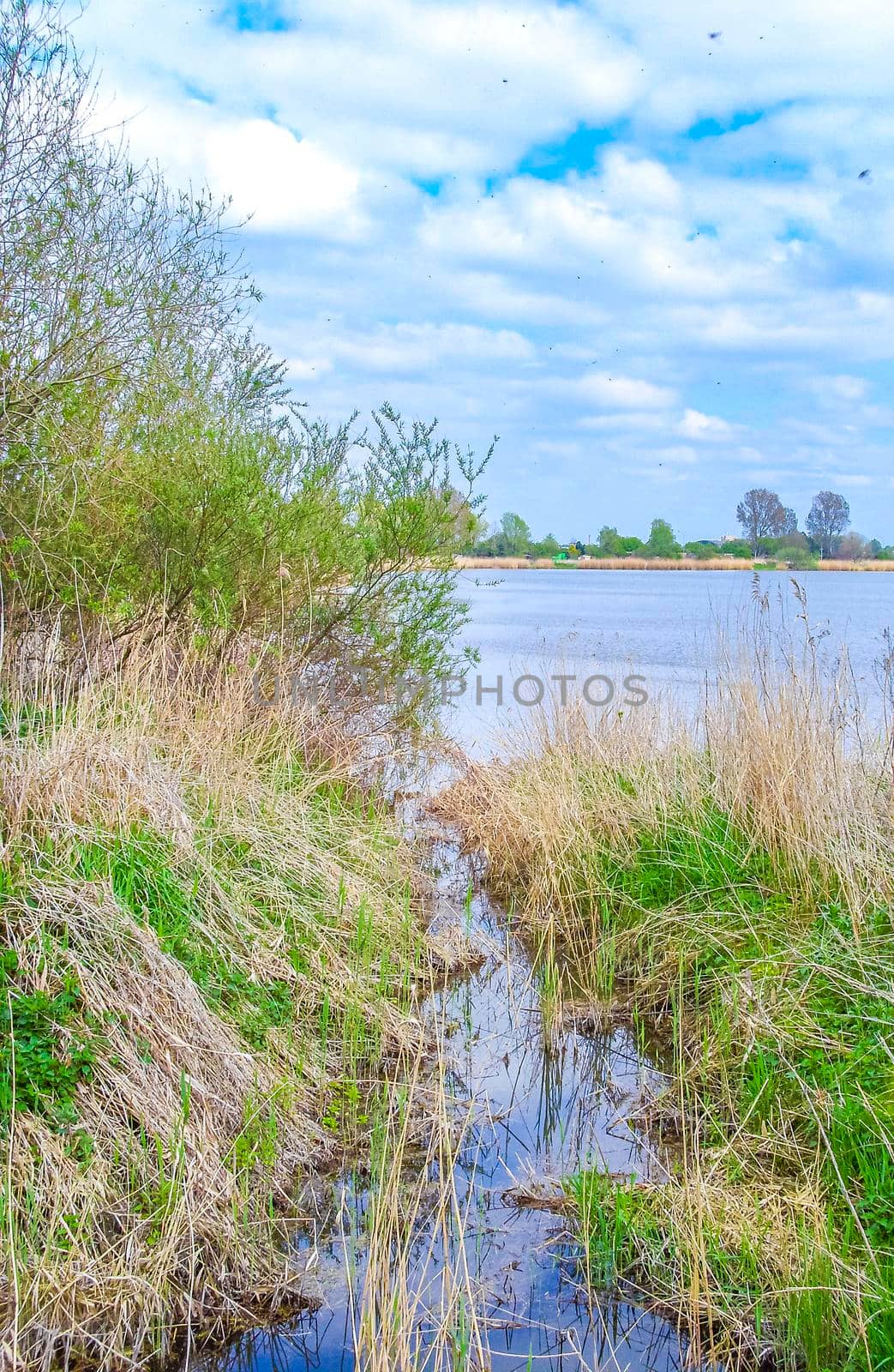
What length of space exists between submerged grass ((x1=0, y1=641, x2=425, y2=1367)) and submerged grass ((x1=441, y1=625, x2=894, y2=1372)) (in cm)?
106

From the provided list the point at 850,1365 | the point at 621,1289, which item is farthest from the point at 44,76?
the point at 850,1365

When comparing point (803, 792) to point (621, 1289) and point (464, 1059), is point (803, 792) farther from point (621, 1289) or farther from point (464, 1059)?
point (621, 1289)

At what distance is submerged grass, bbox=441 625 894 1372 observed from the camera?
111 inches

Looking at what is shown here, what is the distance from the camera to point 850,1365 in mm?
2467

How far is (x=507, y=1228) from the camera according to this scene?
3281 mm

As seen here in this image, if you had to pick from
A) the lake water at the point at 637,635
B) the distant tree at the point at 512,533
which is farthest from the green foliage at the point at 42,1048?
the distant tree at the point at 512,533

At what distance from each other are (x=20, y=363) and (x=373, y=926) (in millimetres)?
3680

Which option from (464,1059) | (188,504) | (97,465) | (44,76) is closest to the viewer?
(464,1059)

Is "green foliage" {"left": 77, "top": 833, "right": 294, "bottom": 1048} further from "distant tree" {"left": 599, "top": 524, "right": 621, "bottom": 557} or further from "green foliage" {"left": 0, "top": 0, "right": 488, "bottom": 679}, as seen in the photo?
"distant tree" {"left": 599, "top": 524, "right": 621, "bottom": 557}

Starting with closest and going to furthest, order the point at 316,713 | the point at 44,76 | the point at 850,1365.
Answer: the point at 850,1365 → the point at 44,76 → the point at 316,713

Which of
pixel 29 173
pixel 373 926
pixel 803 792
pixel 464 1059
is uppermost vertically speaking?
pixel 29 173

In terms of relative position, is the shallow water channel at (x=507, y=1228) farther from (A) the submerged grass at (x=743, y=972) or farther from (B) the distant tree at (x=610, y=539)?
(B) the distant tree at (x=610, y=539)

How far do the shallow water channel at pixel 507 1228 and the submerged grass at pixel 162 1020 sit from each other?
0.17 m

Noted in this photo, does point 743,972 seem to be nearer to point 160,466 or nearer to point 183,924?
point 183,924
